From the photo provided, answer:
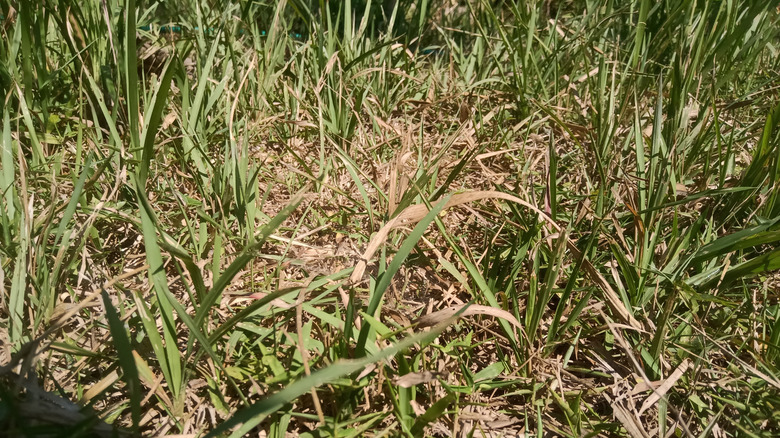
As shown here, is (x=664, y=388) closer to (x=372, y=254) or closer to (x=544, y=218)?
(x=544, y=218)

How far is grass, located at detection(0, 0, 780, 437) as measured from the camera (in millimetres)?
981

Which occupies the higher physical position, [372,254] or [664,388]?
[372,254]

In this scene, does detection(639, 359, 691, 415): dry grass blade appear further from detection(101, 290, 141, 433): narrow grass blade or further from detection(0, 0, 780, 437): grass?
detection(101, 290, 141, 433): narrow grass blade

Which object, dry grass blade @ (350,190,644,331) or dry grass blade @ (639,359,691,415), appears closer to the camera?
dry grass blade @ (639,359,691,415)

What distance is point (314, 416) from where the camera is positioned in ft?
3.04

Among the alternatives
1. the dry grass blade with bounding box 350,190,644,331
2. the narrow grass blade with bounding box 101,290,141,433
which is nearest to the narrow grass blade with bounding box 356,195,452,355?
the dry grass blade with bounding box 350,190,644,331

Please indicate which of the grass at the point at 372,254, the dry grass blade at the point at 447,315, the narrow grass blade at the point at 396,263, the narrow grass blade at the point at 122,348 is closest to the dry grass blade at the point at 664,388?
the grass at the point at 372,254

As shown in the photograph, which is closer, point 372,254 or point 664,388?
point 664,388

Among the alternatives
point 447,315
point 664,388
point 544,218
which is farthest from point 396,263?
point 664,388

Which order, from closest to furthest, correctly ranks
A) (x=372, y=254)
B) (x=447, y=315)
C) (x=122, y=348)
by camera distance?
(x=122, y=348)
(x=447, y=315)
(x=372, y=254)

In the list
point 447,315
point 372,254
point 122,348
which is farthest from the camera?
point 372,254

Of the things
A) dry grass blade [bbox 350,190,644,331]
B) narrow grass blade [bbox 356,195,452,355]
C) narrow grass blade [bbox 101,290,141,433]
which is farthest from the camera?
dry grass blade [bbox 350,190,644,331]

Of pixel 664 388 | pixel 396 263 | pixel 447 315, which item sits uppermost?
pixel 396 263

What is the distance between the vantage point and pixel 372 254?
45.7 inches
